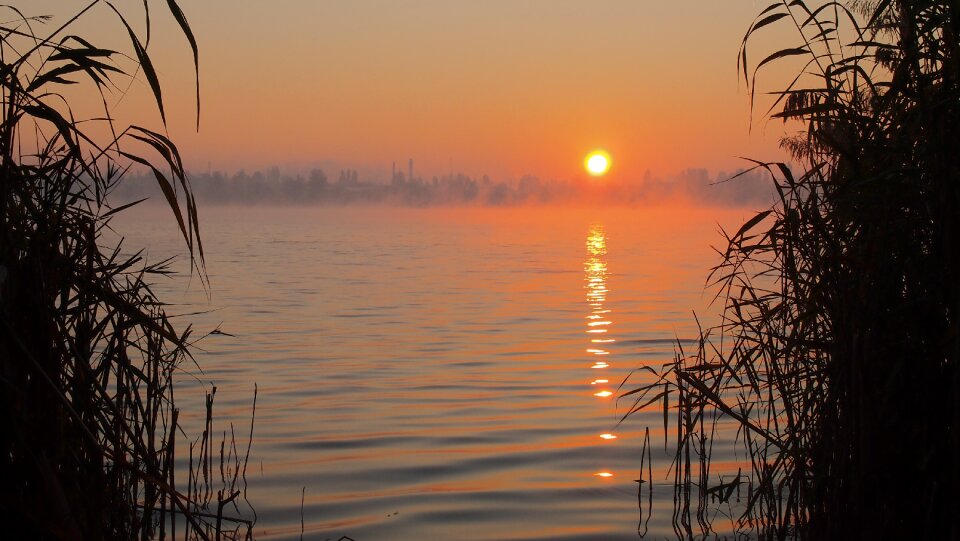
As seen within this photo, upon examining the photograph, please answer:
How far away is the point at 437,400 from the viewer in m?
12.1

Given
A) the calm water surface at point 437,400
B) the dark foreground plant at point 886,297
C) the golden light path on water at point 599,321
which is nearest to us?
the dark foreground plant at point 886,297

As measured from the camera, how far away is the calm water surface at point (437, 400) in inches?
292

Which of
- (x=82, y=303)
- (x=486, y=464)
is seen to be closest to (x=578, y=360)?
(x=486, y=464)

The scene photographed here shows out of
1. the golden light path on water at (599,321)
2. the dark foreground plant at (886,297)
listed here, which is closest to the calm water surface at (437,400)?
the golden light path on water at (599,321)

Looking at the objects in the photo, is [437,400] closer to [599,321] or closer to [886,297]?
[886,297]

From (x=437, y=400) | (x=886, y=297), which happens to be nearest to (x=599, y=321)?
(x=437, y=400)

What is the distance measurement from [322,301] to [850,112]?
20.5 meters

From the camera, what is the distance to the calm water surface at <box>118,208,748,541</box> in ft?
24.3

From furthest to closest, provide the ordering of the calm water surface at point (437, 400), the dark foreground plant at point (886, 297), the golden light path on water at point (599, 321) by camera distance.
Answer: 1. the golden light path on water at point (599, 321)
2. the calm water surface at point (437, 400)
3. the dark foreground plant at point (886, 297)

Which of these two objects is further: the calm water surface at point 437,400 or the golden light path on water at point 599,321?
the golden light path on water at point 599,321

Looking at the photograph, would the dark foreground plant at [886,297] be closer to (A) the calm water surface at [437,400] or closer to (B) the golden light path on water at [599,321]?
(A) the calm water surface at [437,400]

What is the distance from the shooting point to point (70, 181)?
12.7ft

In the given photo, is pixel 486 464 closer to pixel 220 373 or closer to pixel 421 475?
pixel 421 475

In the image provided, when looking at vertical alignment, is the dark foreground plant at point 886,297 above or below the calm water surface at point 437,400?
above
